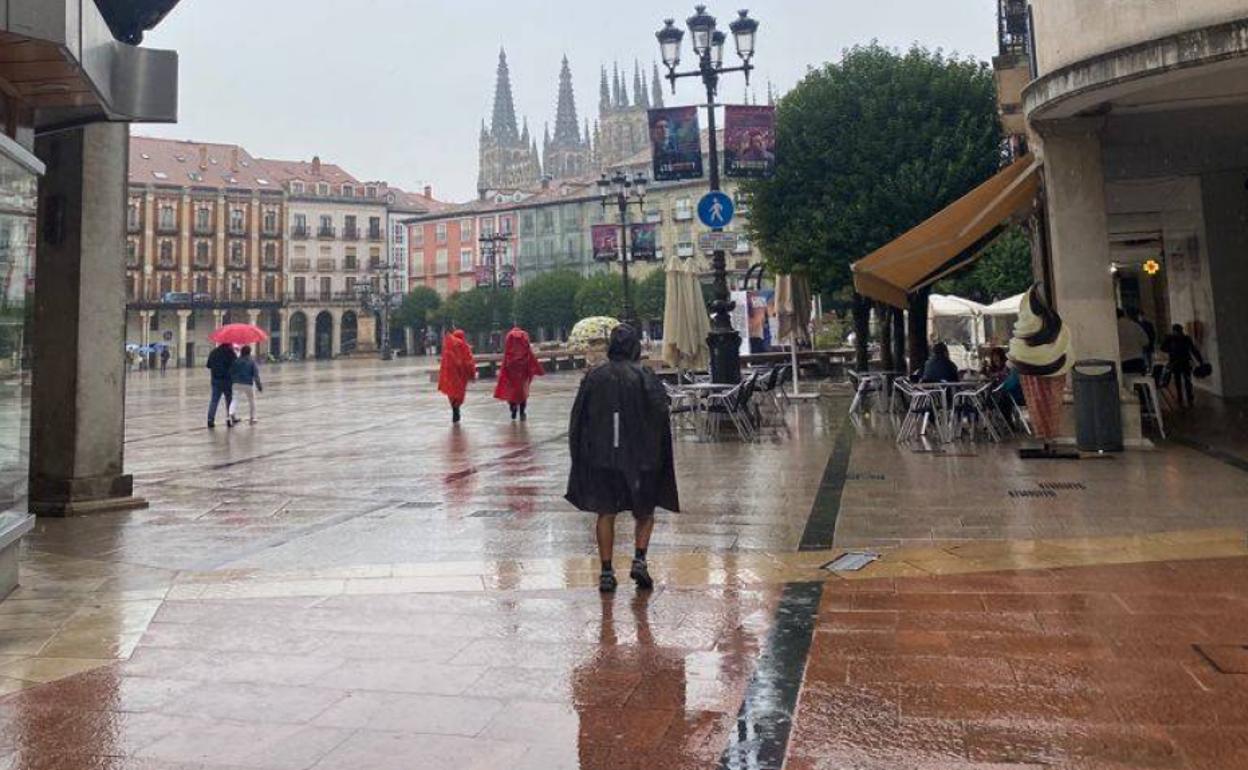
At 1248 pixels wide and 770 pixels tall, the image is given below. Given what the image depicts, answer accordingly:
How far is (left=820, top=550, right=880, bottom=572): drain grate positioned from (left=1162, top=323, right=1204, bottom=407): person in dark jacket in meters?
11.6

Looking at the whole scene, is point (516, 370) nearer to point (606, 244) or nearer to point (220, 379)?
point (220, 379)

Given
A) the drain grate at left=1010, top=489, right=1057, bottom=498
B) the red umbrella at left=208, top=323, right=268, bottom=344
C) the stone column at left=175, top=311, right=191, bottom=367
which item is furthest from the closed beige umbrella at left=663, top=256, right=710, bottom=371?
the stone column at left=175, top=311, right=191, bottom=367

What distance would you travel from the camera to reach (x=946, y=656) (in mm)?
3713

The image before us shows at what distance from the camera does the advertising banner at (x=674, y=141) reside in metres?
13.4

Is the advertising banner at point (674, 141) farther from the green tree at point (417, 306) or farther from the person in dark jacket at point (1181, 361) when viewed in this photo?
the green tree at point (417, 306)

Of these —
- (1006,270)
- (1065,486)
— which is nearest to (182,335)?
(1006,270)

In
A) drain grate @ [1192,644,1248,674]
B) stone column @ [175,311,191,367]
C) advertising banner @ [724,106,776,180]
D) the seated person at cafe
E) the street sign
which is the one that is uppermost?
stone column @ [175,311,191,367]

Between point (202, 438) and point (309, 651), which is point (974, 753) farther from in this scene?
point (202, 438)

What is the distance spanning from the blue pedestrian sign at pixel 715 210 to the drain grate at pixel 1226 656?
928cm

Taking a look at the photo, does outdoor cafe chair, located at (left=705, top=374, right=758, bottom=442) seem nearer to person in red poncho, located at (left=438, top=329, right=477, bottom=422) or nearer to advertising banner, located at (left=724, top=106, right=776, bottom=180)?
advertising banner, located at (left=724, top=106, right=776, bottom=180)

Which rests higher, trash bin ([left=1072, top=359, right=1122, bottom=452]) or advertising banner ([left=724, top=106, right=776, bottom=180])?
advertising banner ([left=724, top=106, right=776, bottom=180])

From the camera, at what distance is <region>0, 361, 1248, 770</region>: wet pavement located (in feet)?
9.83

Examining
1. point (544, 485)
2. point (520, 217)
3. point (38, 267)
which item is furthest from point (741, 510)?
point (520, 217)

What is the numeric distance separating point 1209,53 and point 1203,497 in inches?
151
